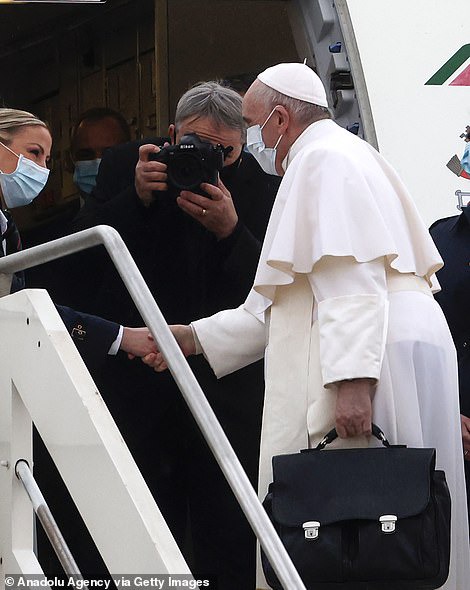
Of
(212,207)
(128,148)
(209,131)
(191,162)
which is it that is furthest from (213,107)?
(128,148)

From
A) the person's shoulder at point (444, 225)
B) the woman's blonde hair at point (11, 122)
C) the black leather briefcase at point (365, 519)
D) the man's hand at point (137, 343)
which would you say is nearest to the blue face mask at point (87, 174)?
the woman's blonde hair at point (11, 122)

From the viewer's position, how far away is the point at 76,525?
165 inches

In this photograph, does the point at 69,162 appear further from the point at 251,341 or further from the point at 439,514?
the point at 439,514

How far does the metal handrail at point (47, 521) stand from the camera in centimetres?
269

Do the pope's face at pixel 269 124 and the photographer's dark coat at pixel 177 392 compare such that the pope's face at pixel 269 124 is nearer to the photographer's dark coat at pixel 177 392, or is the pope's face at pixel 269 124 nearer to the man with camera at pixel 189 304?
the man with camera at pixel 189 304

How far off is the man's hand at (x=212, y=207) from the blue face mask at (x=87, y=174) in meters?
0.66

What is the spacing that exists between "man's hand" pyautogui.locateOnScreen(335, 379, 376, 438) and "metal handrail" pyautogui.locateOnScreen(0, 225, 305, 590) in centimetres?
72

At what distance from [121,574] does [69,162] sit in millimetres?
2472

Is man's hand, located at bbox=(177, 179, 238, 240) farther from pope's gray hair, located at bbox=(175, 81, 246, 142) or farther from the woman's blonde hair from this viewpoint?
the woman's blonde hair

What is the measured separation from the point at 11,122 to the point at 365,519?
66.4 inches

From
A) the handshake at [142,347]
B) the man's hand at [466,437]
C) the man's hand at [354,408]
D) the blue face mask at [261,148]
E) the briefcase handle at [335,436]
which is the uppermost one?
the blue face mask at [261,148]

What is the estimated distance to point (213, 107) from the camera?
4.13 m

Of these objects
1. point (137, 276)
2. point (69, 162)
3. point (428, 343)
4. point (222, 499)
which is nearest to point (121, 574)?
point (137, 276)

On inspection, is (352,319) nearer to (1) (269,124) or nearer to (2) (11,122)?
(1) (269,124)
